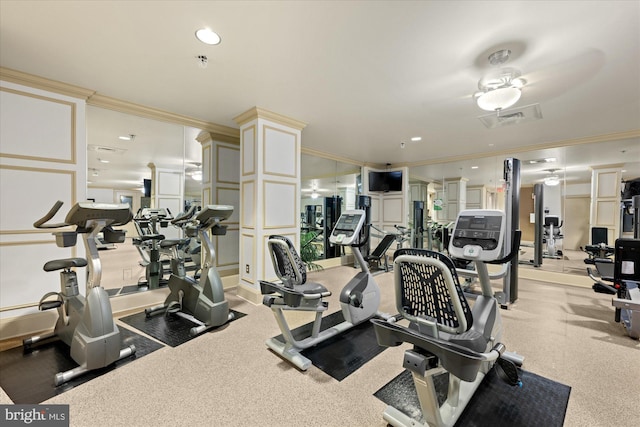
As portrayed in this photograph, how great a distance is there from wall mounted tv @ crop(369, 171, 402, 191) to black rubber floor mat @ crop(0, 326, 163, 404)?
249 inches

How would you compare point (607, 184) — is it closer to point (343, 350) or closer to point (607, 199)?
point (607, 199)

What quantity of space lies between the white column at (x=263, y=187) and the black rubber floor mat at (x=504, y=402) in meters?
2.25

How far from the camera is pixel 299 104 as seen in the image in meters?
3.43

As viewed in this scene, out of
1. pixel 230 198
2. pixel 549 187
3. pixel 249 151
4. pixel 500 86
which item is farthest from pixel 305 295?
pixel 549 187

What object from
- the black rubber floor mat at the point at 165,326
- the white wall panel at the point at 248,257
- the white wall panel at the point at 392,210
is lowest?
the black rubber floor mat at the point at 165,326

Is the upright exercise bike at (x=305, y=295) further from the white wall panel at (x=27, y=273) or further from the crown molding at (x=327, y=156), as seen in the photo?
the crown molding at (x=327, y=156)

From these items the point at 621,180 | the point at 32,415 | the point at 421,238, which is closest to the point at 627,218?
the point at 621,180

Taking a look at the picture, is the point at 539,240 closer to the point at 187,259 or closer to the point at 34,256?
the point at 187,259

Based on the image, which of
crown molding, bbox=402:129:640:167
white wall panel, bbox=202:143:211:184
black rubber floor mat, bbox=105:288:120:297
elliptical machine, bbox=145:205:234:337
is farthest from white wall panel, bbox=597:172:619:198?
black rubber floor mat, bbox=105:288:120:297

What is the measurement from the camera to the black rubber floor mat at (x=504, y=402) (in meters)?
1.66

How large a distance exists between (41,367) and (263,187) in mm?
2767

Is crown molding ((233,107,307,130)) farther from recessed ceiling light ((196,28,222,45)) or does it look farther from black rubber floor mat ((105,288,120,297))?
black rubber floor mat ((105,288,120,297))

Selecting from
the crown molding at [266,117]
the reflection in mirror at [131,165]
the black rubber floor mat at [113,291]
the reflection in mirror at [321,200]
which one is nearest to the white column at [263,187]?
the crown molding at [266,117]

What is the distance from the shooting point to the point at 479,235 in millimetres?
1858
